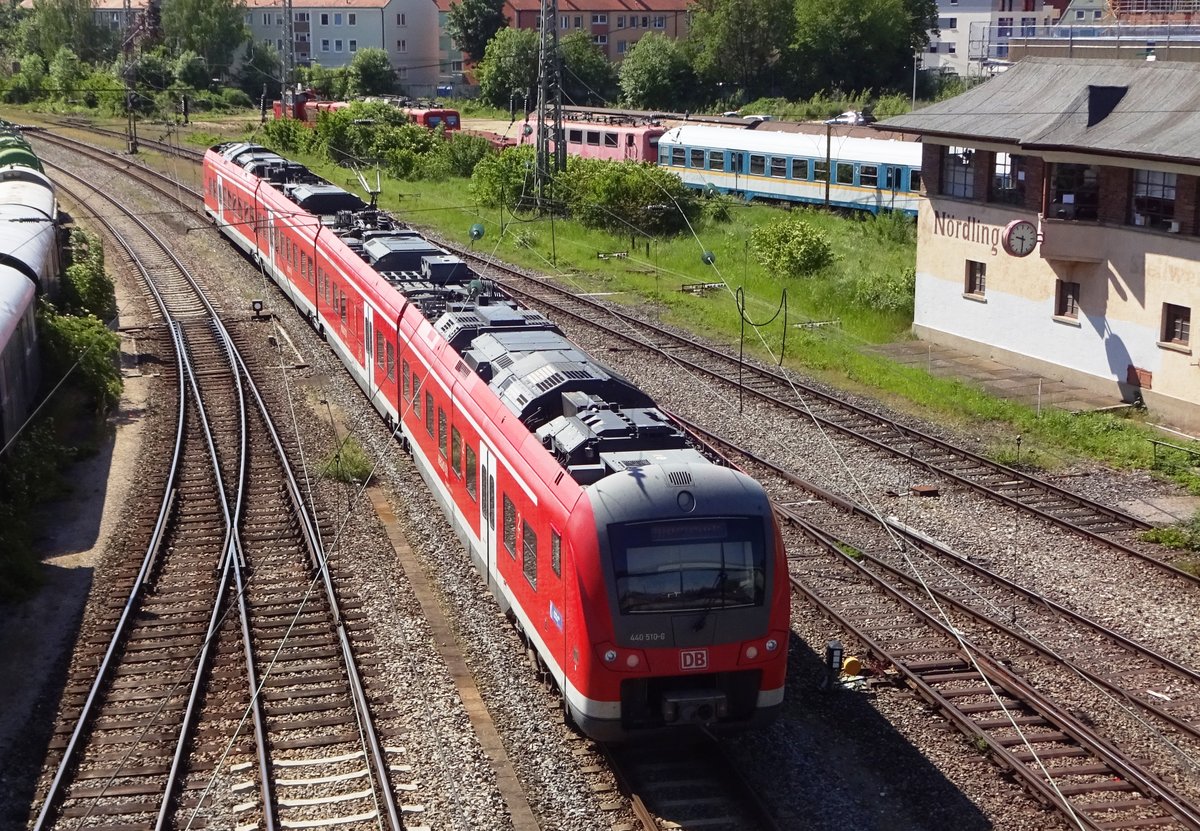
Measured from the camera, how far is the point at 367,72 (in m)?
87.4

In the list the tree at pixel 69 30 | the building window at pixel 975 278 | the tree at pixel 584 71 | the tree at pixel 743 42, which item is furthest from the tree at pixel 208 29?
the building window at pixel 975 278

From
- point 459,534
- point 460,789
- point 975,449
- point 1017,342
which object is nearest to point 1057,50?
point 1017,342

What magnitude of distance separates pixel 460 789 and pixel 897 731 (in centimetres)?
398

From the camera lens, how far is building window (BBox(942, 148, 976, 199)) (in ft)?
92.4

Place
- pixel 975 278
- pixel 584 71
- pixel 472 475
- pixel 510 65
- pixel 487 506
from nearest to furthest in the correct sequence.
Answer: pixel 487 506, pixel 472 475, pixel 975 278, pixel 510 65, pixel 584 71

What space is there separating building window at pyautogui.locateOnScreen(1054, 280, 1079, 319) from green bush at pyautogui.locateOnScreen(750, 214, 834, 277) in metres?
9.84

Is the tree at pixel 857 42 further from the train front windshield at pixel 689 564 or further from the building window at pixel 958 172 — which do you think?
the train front windshield at pixel 689 564

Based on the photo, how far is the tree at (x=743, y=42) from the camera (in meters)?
80.8

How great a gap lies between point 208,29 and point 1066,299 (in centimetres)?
7413

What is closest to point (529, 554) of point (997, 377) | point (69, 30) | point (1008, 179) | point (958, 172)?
point (997, 377)

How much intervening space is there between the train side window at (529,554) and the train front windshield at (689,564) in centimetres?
156

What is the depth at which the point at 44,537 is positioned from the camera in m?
18.0

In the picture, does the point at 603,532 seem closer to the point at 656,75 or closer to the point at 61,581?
the point at 61,581

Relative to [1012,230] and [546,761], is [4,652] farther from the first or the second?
[1012,230]
